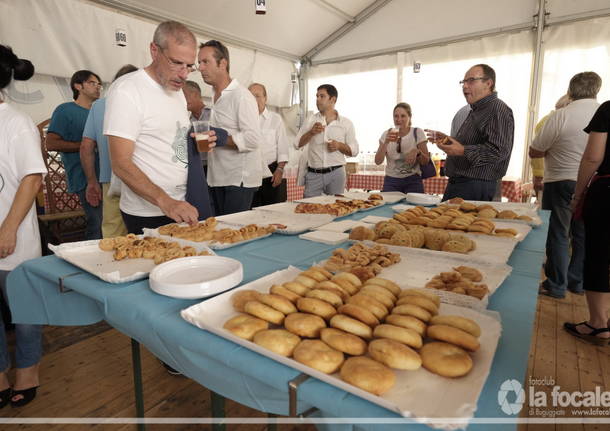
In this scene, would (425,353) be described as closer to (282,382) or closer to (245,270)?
(282,382)

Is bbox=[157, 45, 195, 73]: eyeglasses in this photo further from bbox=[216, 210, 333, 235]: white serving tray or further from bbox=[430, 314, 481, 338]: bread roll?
bbox=[430, 314, 481, 338]: bread roll

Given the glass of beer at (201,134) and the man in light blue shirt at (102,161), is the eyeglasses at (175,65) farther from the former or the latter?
the man in light blue shirt at (102,161)

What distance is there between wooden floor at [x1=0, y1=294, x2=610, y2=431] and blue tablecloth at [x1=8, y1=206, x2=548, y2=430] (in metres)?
0.96

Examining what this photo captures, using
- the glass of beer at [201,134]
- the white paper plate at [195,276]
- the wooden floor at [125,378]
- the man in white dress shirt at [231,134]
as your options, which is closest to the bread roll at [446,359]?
the white paper plate at [195,276]

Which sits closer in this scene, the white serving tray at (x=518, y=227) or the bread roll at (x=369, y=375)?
the bread roll at (x=369, y=375)

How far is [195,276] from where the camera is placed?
1.28 meters

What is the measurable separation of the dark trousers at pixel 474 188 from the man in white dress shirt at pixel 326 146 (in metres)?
1.54

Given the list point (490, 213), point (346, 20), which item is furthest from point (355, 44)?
point (490, 213)

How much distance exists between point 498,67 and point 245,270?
7014mm

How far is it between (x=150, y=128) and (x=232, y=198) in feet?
4.10

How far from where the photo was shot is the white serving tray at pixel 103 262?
1.27 m

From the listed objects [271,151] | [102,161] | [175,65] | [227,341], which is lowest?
[227,341]

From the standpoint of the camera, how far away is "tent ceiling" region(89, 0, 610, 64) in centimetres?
582

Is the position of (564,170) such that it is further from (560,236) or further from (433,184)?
(433,184)
